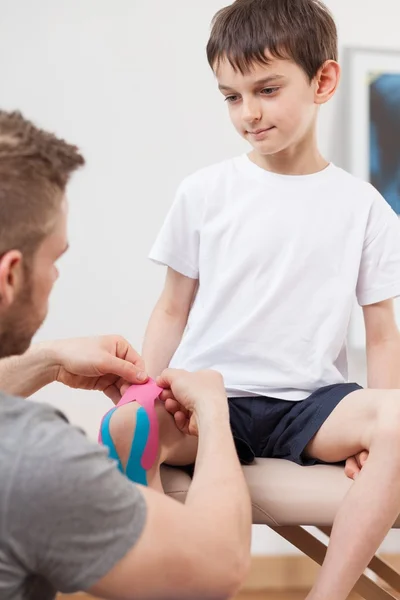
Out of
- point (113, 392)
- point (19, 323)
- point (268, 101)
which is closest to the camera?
point (19, 323)

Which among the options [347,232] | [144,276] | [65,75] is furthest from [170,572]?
[65,75]

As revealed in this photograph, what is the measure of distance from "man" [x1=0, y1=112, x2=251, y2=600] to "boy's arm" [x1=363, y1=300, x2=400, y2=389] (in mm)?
686

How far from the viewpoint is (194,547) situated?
764 mm

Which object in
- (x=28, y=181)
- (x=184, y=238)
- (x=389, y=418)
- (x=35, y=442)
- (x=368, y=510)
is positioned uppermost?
(x=28, y=181)

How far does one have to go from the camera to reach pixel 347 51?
2334mm

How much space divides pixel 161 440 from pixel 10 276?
1.58 feet

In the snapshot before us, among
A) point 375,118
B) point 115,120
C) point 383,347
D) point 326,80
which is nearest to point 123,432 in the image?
point 383,347

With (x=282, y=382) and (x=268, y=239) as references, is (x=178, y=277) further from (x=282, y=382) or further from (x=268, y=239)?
(x=282, y=382)

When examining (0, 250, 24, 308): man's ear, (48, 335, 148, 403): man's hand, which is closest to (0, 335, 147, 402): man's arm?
(48, 335, 148, 403): man's hand

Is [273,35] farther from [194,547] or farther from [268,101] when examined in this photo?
[194,547]

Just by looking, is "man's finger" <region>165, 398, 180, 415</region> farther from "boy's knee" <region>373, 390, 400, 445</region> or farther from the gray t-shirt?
the gray t-shirt

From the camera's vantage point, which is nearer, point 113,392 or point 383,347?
point 113,392

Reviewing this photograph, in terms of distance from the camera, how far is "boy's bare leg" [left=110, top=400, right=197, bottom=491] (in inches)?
45.3

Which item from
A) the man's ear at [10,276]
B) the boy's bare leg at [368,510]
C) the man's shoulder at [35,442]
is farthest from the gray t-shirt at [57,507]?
the boy's bare leg at [368,510]
